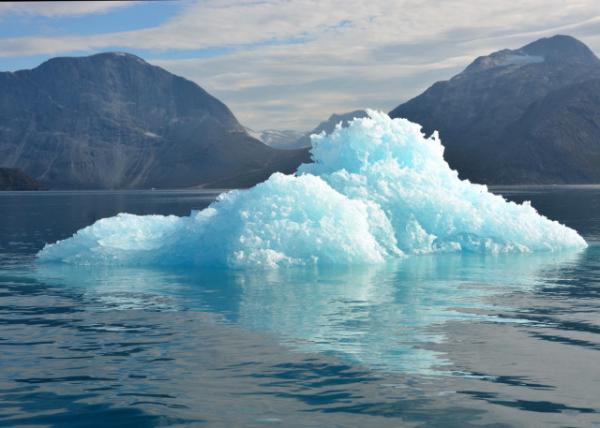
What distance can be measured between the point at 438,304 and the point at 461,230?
14.8 m

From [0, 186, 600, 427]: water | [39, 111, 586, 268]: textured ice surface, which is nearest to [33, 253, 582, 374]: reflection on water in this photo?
[0, 186, 600, 427]: water

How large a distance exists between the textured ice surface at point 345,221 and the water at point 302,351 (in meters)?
3.04

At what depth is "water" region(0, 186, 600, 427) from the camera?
11.4m

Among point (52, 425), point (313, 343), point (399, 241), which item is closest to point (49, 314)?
point (313, 343)

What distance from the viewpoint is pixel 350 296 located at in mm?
22375

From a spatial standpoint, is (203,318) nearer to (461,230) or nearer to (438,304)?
(438,304)

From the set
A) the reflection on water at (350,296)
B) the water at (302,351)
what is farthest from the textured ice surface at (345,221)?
the water at (302,351)

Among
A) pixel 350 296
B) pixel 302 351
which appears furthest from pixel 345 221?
pixel 302 351

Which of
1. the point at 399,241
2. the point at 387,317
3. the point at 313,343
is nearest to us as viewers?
the point at 313,343

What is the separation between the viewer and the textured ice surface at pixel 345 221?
96.9 ft

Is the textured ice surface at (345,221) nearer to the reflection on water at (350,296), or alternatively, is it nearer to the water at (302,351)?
the reflection on water at (350,296)

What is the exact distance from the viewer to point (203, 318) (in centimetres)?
1909

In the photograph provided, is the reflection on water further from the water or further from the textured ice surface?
the textured ice surface

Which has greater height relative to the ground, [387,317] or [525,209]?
[525,209]
